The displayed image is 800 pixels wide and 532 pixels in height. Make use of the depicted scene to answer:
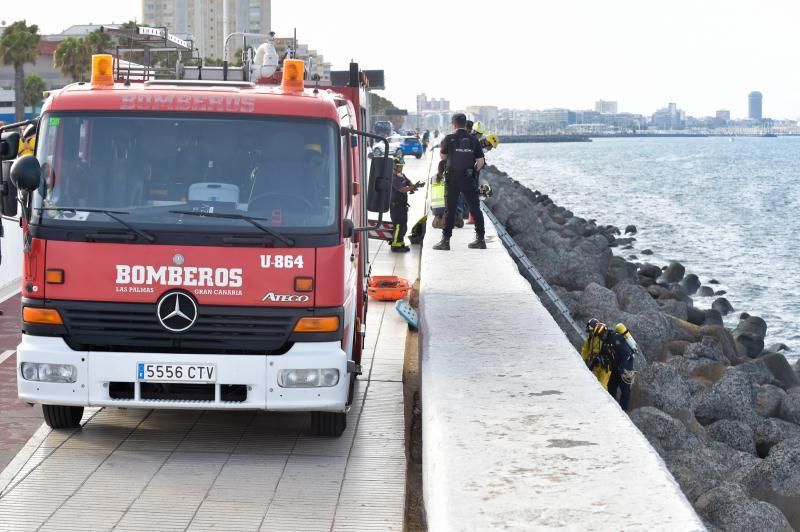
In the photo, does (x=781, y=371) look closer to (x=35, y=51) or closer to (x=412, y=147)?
(x=412, y=147)

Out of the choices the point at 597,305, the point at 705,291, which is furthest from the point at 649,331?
the point at 705,291

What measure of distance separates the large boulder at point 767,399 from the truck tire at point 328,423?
812cm

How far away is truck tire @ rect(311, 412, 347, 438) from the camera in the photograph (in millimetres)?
8148

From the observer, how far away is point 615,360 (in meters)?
11.8

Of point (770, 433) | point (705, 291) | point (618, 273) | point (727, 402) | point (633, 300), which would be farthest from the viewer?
point (705, 291)

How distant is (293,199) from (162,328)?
3.71ft

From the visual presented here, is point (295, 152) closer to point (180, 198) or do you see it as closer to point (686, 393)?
point (180, 198)

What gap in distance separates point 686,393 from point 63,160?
8183 mm

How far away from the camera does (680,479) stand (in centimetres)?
949

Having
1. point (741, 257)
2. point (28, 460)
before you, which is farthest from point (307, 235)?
point (741, 257)

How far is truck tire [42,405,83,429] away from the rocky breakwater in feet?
14.5

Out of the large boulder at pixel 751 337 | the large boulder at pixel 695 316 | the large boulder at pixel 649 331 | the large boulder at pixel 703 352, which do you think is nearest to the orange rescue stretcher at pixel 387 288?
the large boulder at pixel 649 331

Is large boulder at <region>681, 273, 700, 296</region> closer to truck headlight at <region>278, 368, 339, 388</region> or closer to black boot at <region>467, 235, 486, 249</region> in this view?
black boot at <region>467, 235, 486, 249</region>

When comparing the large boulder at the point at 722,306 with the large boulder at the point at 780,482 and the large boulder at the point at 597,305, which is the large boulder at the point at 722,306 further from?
the large boulder at the point at 780,482
